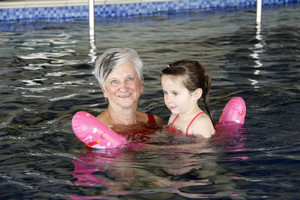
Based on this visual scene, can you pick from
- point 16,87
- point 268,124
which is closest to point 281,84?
point 268,124

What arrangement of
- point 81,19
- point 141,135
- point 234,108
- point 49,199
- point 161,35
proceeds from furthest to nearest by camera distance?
1. point 81,19
2. point 161,35
3. point 234,108
4. point 141,135
5. point 49,199

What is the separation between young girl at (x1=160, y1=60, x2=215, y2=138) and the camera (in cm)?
386

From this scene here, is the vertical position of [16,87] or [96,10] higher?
[96,10]

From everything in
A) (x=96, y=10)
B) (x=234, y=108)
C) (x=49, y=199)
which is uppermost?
(x=96, y=10)

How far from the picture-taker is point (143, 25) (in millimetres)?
11578

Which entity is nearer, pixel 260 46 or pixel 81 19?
pixel 260 46

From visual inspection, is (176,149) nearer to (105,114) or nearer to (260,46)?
(105,114)

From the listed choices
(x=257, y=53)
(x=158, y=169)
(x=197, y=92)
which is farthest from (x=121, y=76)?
(x=257, y=53)

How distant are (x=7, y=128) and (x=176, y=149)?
178cm

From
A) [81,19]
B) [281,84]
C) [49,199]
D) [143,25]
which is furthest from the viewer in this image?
[81,19]

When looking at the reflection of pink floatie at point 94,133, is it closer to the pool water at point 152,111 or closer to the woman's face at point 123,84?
the pool water at point 152,111

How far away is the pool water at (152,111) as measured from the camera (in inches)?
126

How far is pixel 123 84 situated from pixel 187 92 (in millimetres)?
515

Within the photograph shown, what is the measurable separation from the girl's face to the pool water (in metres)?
0.33
